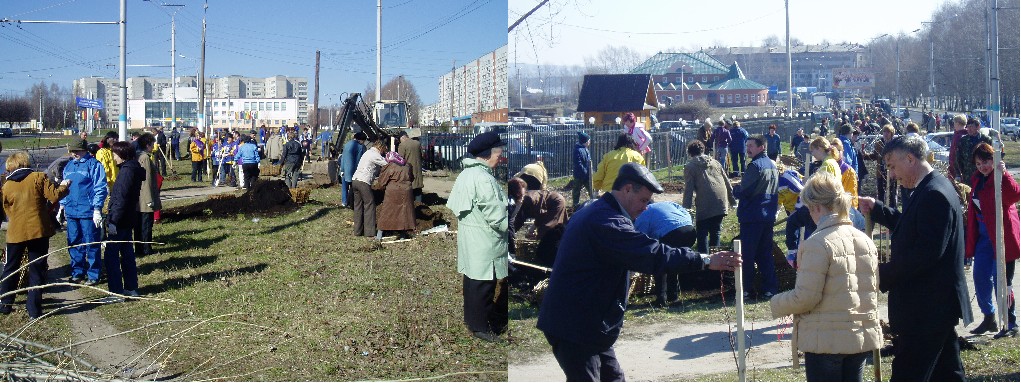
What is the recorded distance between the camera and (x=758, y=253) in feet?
13.5

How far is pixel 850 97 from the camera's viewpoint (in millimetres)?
4527

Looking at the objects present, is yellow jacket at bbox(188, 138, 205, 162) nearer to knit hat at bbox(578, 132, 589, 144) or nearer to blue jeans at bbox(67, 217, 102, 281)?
blue jeans at bbox(67, 217, 102, 281)

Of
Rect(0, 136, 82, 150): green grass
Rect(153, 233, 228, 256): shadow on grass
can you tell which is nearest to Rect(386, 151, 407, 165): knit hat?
Rect(153, 233, 228, 256): shadow on grass

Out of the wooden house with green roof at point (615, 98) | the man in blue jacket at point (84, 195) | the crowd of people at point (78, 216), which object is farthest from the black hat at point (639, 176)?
the man in blue jacket at point (84, 195)

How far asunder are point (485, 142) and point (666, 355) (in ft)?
3.92

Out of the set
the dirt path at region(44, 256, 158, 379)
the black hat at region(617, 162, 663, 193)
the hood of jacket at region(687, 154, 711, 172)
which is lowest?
the dirt path at region(44, 256, 158, 379)

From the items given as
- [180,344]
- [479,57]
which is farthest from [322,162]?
[479,57]

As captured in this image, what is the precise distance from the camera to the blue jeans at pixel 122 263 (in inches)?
304

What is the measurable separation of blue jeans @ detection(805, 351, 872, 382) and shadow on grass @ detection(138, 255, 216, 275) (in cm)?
714

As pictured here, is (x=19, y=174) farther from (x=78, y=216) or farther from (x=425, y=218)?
(x=425, y=218)

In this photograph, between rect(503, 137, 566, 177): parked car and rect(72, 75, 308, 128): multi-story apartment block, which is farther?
rect(72, 75, 308, 128): multi-story apartment block

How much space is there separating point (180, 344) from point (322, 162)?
1347cm

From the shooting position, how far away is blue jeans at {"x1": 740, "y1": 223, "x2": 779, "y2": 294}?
4.07m

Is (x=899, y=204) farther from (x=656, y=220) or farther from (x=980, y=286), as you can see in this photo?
(x=656, y=220)
